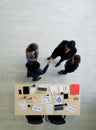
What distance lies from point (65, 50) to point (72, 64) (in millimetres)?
274

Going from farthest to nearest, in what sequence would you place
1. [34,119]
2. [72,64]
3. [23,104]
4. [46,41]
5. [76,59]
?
[46,41] → [72,64] → [76,59] → [34,119] → [23,104]

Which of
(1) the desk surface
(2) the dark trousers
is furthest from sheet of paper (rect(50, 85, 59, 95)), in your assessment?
(2) the dark trousers

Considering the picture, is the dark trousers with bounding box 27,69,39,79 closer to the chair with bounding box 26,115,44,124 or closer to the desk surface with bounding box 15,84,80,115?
the desk surface with bounding box 15,84,80,115

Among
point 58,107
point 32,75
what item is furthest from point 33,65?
point 58,107

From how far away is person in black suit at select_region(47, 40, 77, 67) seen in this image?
168 inches

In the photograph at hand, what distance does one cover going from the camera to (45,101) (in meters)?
4.00

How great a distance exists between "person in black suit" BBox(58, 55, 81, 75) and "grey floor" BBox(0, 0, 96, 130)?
0.30 m

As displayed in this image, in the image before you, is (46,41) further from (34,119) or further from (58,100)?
(34,119)

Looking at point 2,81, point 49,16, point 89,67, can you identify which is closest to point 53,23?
point 49,16

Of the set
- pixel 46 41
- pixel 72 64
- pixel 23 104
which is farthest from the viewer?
pixel 46 41

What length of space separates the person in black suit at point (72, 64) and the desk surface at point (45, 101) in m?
0.45

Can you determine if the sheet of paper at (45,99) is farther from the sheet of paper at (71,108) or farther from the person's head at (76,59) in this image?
A: the person's head at (76,59)

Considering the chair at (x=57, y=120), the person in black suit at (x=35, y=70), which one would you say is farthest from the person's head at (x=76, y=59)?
the chair at (x=57, y=120)

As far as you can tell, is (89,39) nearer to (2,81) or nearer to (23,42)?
(23,42)
